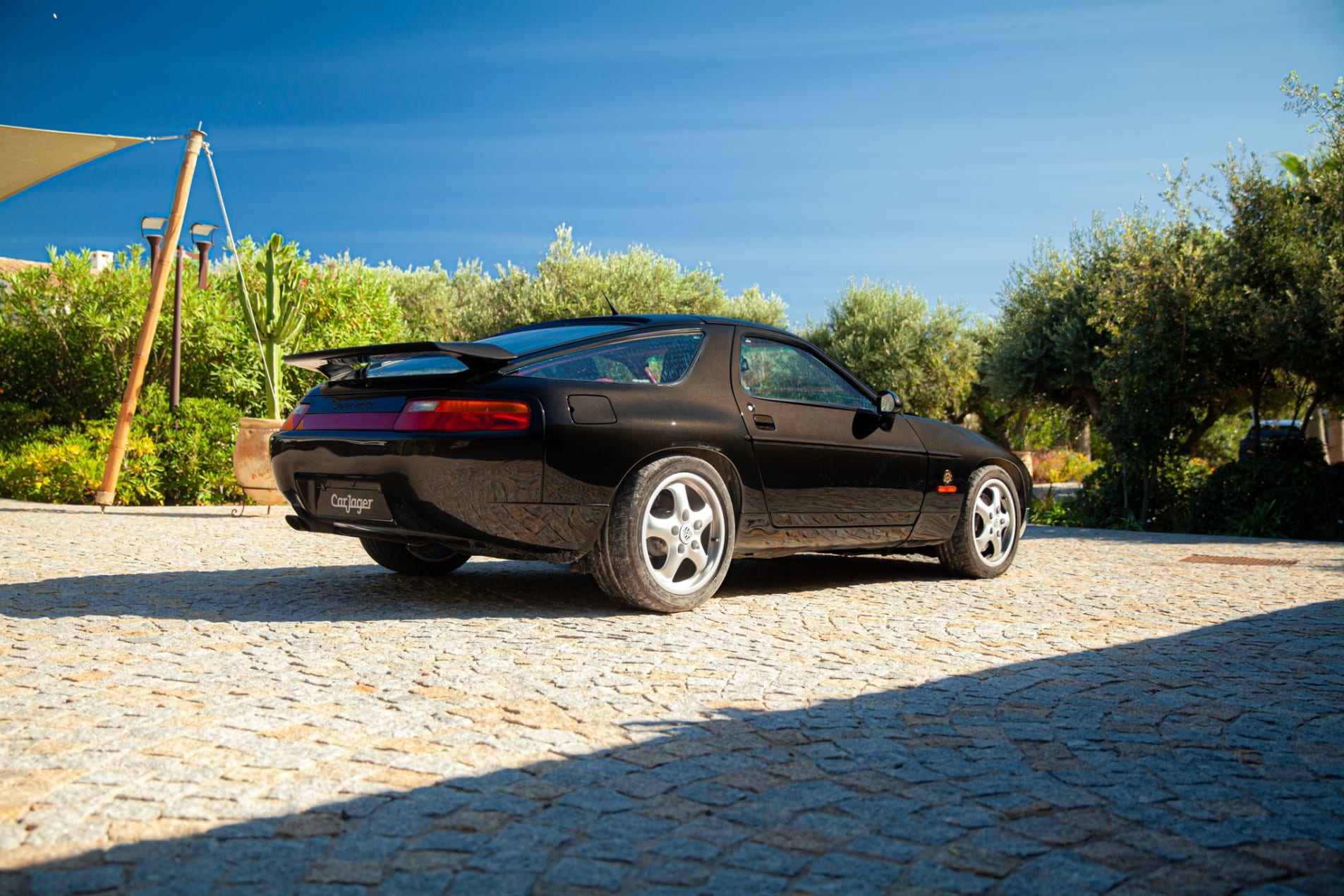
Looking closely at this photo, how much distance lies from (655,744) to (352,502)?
97.5 inches

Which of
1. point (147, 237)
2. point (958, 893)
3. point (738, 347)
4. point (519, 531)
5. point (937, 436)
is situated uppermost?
point (147, 237)

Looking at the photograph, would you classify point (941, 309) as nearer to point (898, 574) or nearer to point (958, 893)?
point (898, 574)

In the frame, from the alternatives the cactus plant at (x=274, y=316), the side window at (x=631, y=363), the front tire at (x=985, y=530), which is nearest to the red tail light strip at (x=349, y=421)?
the side window at (x=631, y=363)

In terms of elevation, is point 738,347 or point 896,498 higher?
point 738,347

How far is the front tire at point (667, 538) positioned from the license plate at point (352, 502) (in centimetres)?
99

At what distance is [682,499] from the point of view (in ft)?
17.0

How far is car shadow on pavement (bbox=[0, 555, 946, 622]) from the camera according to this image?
5.18m

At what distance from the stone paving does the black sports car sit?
1.32 feet

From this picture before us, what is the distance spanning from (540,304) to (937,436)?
2434cm

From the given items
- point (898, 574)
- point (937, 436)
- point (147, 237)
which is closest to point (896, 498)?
point (937, 436)

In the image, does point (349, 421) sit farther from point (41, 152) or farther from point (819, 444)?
point (41, 152)

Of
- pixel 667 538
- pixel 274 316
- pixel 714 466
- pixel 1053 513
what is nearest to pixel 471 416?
pixel 667 538

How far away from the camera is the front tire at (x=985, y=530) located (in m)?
6.82

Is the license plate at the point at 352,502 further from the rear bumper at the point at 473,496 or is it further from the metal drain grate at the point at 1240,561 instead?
the metal drain grate at the point at 1240,561
